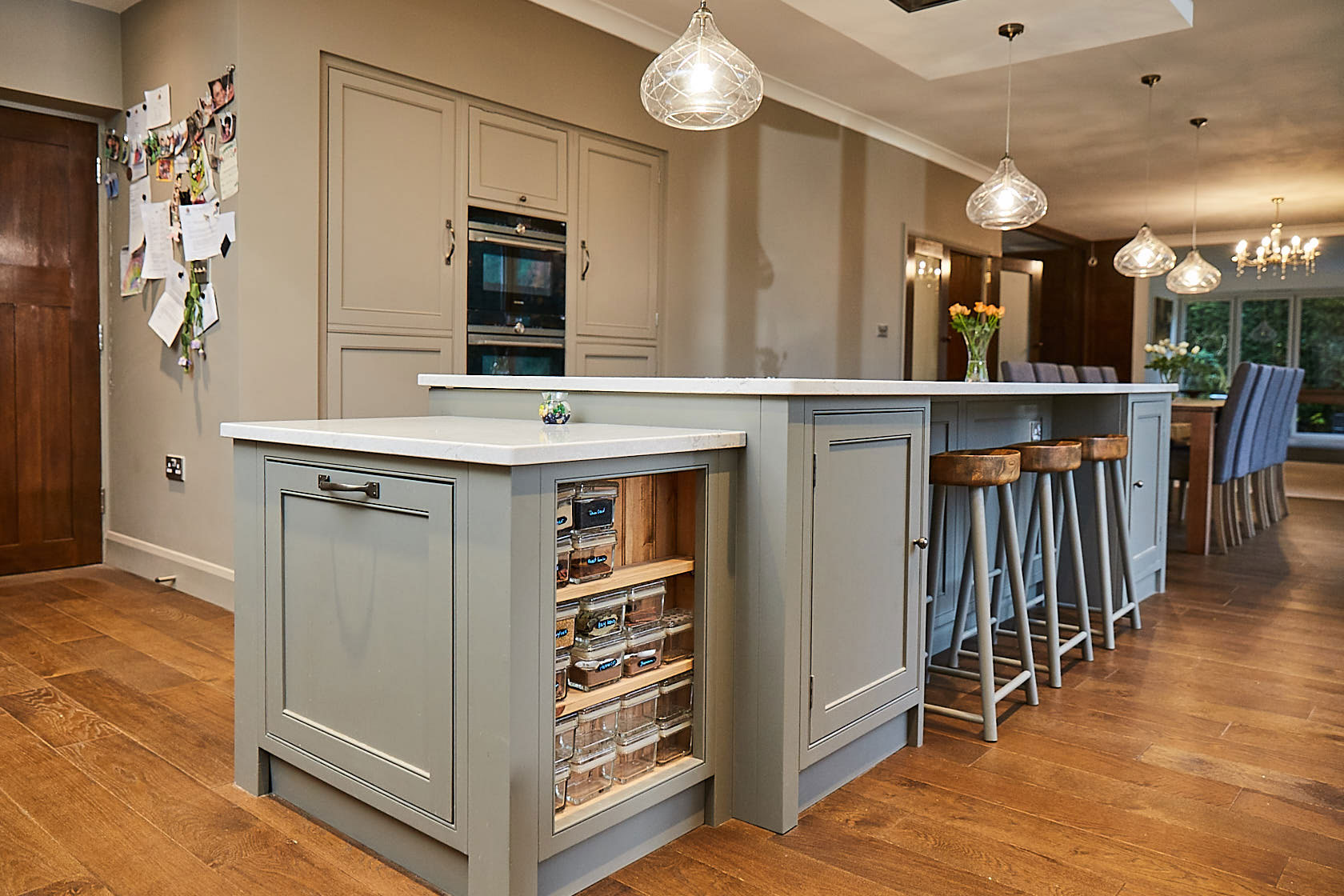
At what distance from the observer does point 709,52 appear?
2666mm

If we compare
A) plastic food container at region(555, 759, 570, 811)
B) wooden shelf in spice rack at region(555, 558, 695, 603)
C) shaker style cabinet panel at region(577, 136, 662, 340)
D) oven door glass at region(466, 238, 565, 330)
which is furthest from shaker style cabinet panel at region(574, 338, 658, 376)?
plastic food container at region(555, 759, 570, 811)

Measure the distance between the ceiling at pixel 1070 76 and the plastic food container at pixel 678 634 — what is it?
3.19 m

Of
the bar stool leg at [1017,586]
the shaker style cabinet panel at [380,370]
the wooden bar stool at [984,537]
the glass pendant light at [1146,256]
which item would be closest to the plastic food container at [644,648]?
the wooden bar stool at [984,537]

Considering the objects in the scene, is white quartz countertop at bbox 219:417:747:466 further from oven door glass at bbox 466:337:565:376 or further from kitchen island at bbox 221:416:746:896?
oven door glass at bbox 466:337:565:376

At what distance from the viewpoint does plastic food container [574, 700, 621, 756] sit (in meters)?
1.69

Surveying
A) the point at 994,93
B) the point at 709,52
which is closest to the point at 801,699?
the point at 709,52

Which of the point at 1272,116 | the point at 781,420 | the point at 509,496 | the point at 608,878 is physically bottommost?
the point at 608,878

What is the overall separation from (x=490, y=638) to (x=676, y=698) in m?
0.53

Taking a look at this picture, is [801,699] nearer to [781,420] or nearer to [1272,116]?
[781,420]

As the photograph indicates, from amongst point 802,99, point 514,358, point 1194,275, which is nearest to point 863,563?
point 514,358

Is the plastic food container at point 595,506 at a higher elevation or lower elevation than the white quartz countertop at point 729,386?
lower

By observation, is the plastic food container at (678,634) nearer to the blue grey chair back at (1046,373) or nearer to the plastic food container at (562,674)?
the plastic food container at (562,674)

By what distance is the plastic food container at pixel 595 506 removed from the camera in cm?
168

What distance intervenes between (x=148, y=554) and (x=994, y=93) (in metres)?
4.91
